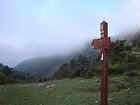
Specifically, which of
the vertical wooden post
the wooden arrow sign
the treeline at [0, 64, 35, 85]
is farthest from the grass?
the treeline at [0, 64, 35, 85]

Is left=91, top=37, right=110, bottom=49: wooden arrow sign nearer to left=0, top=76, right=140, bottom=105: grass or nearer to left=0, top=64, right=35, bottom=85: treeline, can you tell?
left=0, top=76, right=140, bottom=105: grass

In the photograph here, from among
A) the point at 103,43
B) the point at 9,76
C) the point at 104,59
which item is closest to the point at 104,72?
the point at 104,59

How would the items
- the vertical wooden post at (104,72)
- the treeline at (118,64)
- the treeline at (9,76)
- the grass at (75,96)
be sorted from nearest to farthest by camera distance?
1. the vertical wooden post at (104,72)
2. the grass at (75,96)
3. the treeline at (118,64)
4. the treeline at (9,76)

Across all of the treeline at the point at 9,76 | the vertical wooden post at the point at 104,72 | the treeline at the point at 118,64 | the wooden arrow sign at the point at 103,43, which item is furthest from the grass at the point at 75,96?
the treeline at the point at 9,76

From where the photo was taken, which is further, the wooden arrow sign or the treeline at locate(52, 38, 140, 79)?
the treeline at locate(52, 38, 140, 79)

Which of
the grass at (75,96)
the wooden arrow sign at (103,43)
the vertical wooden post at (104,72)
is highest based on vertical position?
the wooden arrow sign at (103,43)

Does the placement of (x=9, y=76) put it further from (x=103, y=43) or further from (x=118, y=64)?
(x=103, y=43)

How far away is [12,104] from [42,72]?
4040 inches

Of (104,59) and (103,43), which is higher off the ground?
(103,43)

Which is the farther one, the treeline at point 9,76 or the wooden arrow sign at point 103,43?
the treeline at point 9,76

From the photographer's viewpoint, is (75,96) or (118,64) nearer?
(75,96)

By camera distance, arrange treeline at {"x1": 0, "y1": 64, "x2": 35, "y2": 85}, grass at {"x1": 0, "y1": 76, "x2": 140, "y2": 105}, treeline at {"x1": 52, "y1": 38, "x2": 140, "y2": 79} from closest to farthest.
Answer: grass at {"x1": 0, "y1": 76, "x2": 140, "y2": 105} < treeline at {"x1": 52, "y1": 38, "x2": 140, "y2": 79} < treeline at {"x1": 0, "y1": 64, "x2": 35, "y2": 85}

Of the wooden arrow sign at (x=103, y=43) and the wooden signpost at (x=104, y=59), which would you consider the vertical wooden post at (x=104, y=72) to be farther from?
the wooden arrow sign at (x=103, y=43)

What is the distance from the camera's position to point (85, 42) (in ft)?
440
